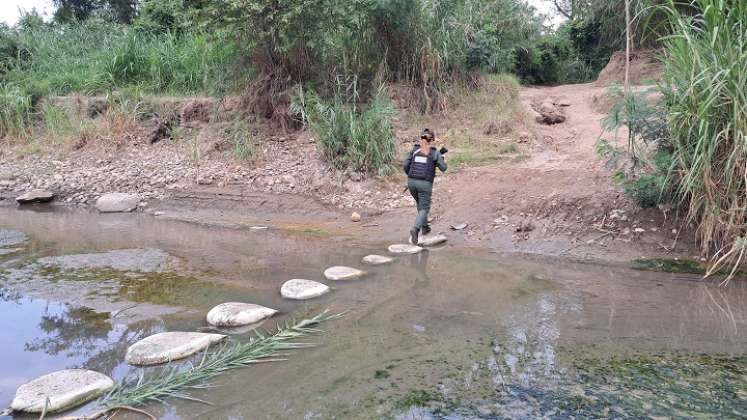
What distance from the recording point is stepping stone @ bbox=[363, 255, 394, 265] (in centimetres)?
605

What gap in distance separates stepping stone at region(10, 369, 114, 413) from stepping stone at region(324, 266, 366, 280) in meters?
2.46

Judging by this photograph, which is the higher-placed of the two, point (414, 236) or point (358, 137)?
point (358, 137)

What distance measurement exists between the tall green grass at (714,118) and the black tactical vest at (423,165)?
251cm

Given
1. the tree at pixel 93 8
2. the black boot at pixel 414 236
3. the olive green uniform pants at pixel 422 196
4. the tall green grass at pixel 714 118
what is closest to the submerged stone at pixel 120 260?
the black boot at pixel 414 236

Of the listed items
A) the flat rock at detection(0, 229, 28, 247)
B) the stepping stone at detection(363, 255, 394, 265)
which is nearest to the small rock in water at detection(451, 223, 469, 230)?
the stepping stone at detection(363, 255, 394, 265)

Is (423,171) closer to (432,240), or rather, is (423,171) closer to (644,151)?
(432,240)

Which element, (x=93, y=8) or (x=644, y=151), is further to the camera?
(x=93, y=8)

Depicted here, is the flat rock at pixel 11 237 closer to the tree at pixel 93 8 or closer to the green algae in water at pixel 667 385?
the green algae in water at pixel 667 385

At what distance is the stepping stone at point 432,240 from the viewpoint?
6783mm

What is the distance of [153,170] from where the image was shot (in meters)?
10.4

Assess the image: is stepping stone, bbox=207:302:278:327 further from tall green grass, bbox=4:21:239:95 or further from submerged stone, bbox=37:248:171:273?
tall green grass, bbox=4:21:239:95

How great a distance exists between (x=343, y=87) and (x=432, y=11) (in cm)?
216

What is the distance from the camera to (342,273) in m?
5.52

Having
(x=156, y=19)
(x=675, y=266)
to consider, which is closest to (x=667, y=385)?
(x=675, y=266)
